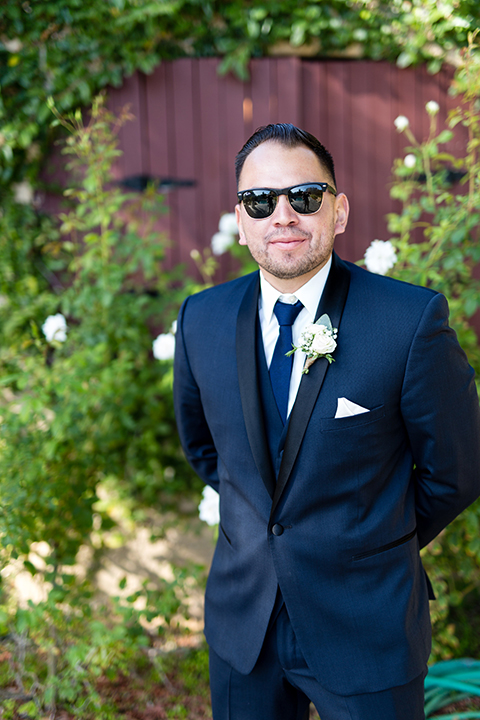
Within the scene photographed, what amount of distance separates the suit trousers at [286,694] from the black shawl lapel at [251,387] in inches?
17.0

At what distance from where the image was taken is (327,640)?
141cm

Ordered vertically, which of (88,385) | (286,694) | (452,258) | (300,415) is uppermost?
(452,258)

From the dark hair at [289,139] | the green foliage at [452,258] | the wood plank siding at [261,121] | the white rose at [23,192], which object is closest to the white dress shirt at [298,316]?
the dark hair at [289,139]

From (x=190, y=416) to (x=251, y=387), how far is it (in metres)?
0.49

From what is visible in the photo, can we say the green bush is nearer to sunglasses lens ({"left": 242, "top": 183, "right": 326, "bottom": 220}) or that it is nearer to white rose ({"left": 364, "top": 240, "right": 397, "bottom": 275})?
white rose ({"left": 364, "top": 240, "right": 397, "bottom": 275})

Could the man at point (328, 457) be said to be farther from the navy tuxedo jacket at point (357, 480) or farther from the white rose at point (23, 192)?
the white rose at point (23, 192)

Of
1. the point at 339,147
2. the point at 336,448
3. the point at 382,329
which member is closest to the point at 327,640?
the point at 336,448

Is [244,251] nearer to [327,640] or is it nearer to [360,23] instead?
[360,23]

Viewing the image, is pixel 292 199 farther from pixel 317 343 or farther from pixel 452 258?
pixel 452 258

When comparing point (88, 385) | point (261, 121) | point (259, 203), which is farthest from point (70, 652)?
point (261, 121)

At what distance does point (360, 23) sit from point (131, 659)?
4013 mm

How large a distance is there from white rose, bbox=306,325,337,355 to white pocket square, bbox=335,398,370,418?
141 millimetres

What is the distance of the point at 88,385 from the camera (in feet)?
8.64

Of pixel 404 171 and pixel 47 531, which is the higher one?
pixel 404 171
